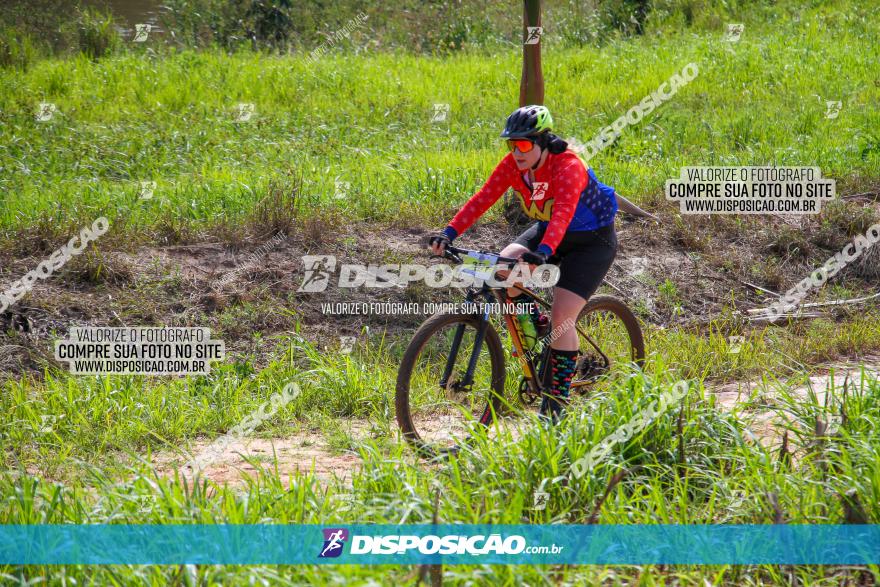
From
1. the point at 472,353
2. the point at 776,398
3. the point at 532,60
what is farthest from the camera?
the point at 532,60

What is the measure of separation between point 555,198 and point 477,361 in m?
1.24

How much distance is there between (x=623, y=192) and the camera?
9.41 m

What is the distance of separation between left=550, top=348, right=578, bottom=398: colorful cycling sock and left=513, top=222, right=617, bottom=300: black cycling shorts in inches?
15.0

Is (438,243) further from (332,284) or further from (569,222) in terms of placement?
(332,284)

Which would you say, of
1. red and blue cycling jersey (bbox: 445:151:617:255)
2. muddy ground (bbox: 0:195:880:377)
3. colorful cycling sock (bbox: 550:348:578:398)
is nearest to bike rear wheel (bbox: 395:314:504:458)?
colorful cycling sock (bbox: 550:348:578:398)

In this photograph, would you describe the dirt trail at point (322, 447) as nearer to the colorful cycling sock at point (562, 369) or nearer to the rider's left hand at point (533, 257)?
the colorful cycling sock at point (562, 369)

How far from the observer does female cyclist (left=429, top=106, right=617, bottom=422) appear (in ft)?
17.5

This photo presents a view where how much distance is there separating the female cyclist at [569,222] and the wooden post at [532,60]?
3.29 m

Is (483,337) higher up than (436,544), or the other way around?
(483,337)

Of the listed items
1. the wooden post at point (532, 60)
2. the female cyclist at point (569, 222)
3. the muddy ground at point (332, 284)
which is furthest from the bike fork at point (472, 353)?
the wooden post at point (532, 60)

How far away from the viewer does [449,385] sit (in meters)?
5.52

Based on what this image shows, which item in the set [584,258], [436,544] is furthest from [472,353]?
[436,544]

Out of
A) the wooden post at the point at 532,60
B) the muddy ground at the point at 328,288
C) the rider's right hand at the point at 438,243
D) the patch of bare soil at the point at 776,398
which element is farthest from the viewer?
the wooden post at the point at 532,60

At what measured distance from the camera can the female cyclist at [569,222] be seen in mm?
5332
